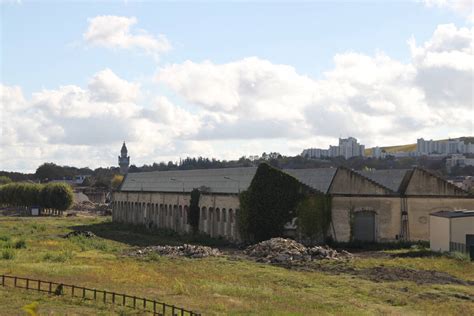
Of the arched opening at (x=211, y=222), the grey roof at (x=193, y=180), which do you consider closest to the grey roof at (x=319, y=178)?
the grey roof at (x=193, y=180)

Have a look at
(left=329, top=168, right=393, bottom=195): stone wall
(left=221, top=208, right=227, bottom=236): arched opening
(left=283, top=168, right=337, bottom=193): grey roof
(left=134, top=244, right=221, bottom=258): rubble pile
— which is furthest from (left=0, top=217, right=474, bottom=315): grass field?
(left=221, top=208, right=227, bottom=236): arched opening

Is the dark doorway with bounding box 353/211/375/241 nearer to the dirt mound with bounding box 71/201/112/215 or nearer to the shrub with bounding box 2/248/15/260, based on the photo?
the shrub with bounding box 2/248/15/260

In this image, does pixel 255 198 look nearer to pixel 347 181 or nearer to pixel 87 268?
pixel 347 181

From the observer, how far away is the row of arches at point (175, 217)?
5356cm

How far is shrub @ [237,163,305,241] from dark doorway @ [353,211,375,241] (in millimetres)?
4905

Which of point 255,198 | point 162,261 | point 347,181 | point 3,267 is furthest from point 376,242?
point 3,267

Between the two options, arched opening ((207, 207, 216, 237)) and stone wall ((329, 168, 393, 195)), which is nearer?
stone wall ((329, 168, 393, 195))

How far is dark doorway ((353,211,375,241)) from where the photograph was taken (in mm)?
48281

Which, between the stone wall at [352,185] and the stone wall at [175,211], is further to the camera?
the stone wall at [175,211]

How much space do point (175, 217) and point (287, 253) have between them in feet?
90.0

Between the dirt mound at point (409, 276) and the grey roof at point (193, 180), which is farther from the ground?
the grey roof at point (193, 180)

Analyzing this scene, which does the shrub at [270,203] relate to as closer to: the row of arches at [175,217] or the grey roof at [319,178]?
the grey roof at [319,178]

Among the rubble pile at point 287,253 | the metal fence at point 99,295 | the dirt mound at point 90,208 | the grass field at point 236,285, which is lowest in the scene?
the grass field at point 236,285

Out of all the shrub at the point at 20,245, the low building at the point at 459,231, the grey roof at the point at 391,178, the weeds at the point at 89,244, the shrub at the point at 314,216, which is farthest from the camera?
the grey roof at the point at 391,178
